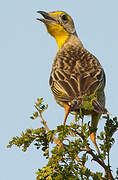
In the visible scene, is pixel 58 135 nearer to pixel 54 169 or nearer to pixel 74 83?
pixel 54 169

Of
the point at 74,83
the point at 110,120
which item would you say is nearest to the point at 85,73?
the point at 74,83

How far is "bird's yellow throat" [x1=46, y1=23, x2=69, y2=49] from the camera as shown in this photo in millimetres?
10234

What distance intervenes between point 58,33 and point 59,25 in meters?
0.21

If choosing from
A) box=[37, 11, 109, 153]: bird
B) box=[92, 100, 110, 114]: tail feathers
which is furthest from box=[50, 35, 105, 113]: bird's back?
box=[92, 100, 110, 114]: tail feathers

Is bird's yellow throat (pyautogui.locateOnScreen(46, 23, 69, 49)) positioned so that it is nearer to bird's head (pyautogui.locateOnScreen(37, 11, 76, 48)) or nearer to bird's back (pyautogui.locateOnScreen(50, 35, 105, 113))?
bird's head (pyautogui.locateOnScreen(37, 11, 76, 48))

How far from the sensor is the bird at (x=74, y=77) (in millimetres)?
6004

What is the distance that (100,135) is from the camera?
5.29 m

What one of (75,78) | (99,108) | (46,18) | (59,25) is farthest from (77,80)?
(59,25)

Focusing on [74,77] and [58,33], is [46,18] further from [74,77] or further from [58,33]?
[74,77]

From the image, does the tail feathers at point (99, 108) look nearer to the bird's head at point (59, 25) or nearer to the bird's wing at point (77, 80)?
the bird's wing at point (77, 80)

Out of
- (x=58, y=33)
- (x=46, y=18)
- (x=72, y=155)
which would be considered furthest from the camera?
(x=58, y=33)

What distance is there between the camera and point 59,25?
10.5 metres

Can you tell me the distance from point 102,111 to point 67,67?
2.08 m

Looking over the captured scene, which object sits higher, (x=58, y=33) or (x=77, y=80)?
(x=58, y=33)
